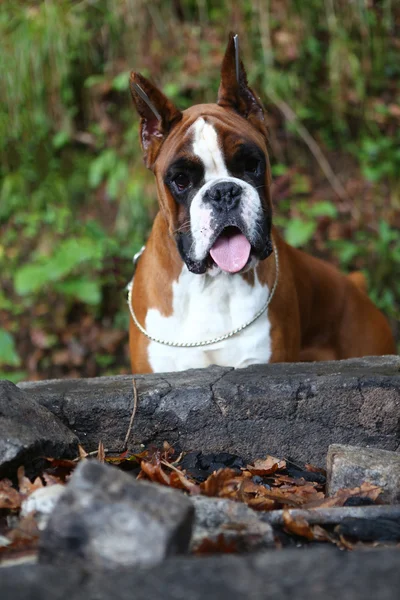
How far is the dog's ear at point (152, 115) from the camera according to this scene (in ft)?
10.1

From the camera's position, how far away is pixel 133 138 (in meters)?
6.70

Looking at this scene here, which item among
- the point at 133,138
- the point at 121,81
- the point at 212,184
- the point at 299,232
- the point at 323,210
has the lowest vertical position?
the point at 299,232

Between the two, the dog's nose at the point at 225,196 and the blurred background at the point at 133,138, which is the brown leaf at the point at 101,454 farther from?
the blurred background at the point at 133,138

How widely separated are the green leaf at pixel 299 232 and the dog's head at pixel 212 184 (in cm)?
315

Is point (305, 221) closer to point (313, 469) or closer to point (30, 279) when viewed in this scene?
point (30, 279)

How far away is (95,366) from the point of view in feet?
21.3

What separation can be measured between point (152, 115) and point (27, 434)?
157cm

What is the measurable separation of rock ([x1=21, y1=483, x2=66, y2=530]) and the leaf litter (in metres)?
0.02

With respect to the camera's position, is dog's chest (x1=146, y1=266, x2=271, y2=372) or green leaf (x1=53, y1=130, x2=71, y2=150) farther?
green leaf (x1=53, y1=130, x2=71, y2=150)

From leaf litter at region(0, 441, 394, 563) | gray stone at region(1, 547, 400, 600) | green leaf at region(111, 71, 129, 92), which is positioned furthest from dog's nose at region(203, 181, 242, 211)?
green leaf at region(111, 71, 129, 92)

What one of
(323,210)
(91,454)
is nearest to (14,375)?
(323,210)

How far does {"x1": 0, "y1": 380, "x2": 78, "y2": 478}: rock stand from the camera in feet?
6.66

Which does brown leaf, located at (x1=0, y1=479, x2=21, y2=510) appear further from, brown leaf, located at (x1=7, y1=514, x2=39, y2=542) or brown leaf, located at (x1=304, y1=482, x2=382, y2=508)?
brown leaf, located at (x1=304, y1=482, x2=382, y2=508)

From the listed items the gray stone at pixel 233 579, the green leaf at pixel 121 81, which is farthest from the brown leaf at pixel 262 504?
the green leaf at pixel 121 81
